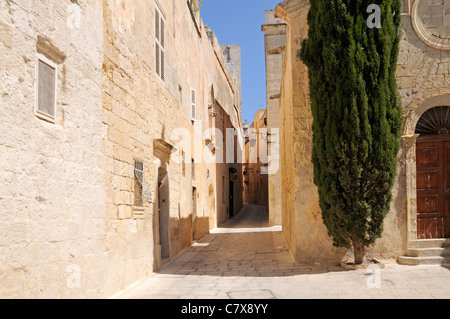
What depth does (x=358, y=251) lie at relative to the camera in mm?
8023

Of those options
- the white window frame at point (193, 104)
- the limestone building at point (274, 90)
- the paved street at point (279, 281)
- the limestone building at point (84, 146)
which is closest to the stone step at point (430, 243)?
the paved street at point (279, 281)

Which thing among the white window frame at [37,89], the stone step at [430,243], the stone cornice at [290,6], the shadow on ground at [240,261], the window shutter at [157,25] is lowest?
the shadow on ground at [240,261]

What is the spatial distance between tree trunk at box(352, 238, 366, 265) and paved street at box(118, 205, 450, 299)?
Answer: 341mm

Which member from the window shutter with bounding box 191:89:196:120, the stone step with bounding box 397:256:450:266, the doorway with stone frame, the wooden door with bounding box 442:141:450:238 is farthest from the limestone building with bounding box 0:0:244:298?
the wooden door with bounding box 442:141:450:238

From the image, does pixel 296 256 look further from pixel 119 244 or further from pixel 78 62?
pixel 78 62

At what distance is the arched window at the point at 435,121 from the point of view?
28.1 ft

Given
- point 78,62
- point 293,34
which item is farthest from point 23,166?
point 293,34

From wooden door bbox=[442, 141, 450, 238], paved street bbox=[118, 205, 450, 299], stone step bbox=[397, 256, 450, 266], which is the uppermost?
wooden door bbox=[442, 141, 450, 238]

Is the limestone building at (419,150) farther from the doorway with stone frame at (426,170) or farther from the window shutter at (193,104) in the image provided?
the window shutter at (193,104)

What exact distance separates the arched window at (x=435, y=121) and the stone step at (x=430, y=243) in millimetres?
2050

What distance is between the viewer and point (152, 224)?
8461mm

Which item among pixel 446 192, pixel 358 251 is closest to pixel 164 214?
pixel 358 251

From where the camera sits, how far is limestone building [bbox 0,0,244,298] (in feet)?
13.4

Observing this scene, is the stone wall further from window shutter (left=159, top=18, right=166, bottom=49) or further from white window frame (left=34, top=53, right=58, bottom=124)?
window shutter (left=159, top=18, right=166, bottom=49)
